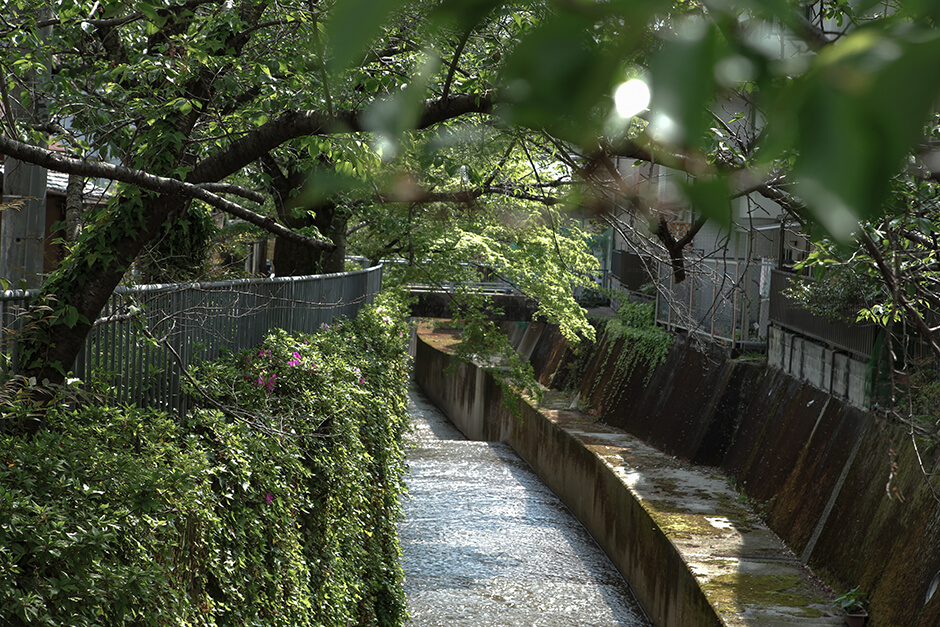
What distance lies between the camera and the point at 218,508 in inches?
177

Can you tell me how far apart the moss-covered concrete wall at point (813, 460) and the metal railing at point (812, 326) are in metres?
0.76

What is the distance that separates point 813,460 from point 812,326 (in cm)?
229

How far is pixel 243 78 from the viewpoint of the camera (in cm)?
650

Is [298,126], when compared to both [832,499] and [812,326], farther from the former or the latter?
[812,326]

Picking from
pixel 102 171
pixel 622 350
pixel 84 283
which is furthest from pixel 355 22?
pixel 622 350

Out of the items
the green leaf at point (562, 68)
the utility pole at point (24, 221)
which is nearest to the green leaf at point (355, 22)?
the green leaf at point (562, 68)

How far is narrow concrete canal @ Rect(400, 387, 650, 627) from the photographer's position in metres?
11.3

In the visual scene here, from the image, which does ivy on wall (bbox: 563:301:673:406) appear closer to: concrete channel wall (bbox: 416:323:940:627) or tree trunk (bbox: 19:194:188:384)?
concrete channel wall (bbox: 416:323:940:627)

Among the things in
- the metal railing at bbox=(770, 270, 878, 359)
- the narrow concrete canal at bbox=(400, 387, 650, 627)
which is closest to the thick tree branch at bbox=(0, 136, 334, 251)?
the narrow concrete canal at bbox=(400, 387, 650, 627)

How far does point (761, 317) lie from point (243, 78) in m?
12.5

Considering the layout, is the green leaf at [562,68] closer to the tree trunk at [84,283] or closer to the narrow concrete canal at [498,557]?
the tree trunk at [84,283]

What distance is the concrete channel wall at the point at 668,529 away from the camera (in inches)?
346

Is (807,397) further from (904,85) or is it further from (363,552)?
(904,85)

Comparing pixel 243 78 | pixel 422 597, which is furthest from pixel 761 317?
pixel 243 78
